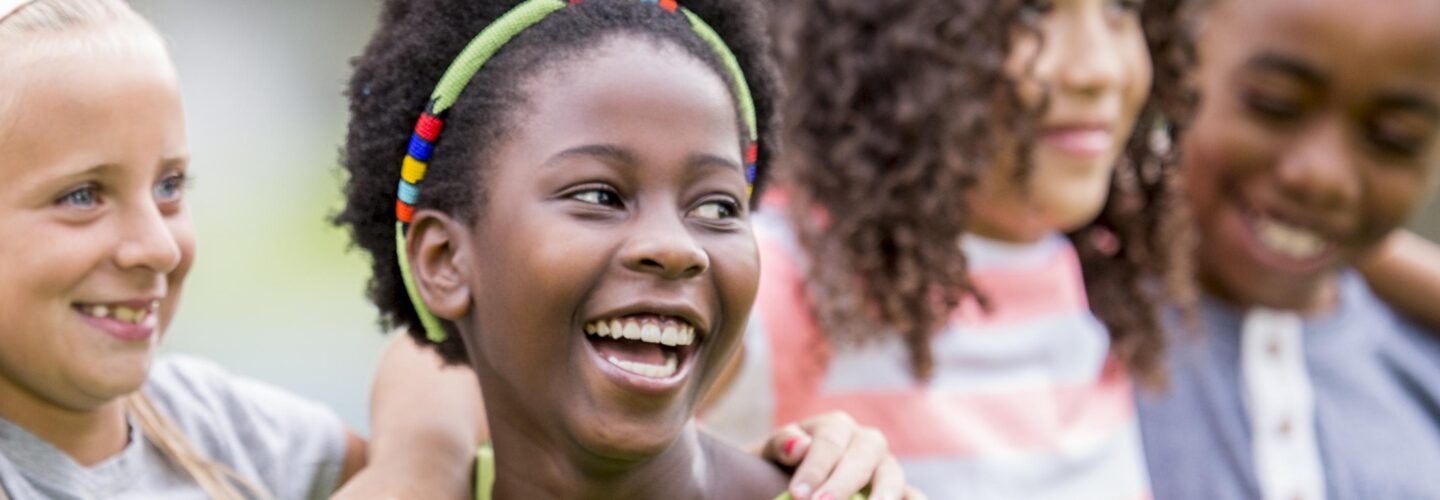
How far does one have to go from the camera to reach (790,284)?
2.98m

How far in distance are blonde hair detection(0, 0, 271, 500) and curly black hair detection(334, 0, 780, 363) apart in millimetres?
297

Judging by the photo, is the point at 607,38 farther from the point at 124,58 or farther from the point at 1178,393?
the point at 1178,393

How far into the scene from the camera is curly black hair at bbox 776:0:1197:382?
2943 mm

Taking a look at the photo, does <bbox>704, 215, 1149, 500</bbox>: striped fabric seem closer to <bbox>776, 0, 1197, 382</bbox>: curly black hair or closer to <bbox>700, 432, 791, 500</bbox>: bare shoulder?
<bbox>776, 0, 1197, 382</bbox>: curly black hair

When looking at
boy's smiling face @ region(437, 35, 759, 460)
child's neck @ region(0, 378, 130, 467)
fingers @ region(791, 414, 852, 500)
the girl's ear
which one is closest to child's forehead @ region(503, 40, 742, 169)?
boy's smiling face @ region(437, 35, 759, 460)

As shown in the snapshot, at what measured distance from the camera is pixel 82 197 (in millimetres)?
2037

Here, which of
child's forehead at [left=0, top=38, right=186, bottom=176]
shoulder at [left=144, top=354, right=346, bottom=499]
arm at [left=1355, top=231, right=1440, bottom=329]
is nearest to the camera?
child's forehead at [left=0, top=38, right=186, bottom=176]

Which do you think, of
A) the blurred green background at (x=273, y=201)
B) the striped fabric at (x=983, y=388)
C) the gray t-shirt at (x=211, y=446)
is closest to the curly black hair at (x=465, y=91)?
the gray t-shirt at (x=211, y=446)

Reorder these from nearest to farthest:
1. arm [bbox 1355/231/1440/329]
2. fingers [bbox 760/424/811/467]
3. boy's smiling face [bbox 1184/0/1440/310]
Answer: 1. fingers [bbox 760/424/811/467]
2. boy's smiling face [bbox 1184/0/1440/310]
3. arm [bbox 1355/231/1440/329]

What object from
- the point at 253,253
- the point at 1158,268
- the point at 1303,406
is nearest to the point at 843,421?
the point at 1158,268

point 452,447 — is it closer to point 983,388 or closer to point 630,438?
point 630,438

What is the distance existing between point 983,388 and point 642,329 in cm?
132

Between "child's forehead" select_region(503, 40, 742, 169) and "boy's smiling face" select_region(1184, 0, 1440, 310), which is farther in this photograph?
"boy's smiling face" select_region(1184, 0, 1440, 310)

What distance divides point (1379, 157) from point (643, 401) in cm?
214
